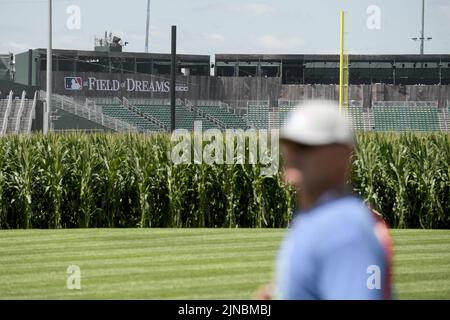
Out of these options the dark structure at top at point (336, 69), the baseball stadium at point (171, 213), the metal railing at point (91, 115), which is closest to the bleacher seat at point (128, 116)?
the metal railing at point (91, 115)

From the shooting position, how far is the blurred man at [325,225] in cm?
272

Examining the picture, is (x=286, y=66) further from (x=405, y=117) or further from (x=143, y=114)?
(x=143, y=114)

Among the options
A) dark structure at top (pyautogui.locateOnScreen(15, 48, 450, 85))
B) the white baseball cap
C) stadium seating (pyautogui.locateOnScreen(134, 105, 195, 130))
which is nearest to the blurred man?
the white baseball cap

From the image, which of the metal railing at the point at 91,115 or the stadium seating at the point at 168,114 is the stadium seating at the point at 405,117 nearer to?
the stadium seating at the point at 168,114

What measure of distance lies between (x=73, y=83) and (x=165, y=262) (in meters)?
60.1

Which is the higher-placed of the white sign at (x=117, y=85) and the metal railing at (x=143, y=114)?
the white sign at (x=117, y=85)

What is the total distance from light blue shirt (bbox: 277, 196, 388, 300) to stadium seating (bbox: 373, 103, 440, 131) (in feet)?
215

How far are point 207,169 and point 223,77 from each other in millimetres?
54368

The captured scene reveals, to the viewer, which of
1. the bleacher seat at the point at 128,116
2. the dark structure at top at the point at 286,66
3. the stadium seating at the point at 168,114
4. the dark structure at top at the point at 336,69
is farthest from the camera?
the dark structure at top at the point at 336,69

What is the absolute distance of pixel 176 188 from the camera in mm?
21578

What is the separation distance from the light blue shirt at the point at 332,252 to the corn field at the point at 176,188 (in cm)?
1858

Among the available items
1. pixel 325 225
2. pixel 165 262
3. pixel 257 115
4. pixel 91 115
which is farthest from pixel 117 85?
pixel 325 225

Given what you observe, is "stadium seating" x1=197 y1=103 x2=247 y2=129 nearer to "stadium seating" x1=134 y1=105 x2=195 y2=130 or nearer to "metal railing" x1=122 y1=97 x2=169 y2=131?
"stadium seating" x1=134 y1=105 x2=195 y2=130

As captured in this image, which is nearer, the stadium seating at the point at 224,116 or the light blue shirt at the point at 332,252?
the light blue shirt at the point at 332,252
